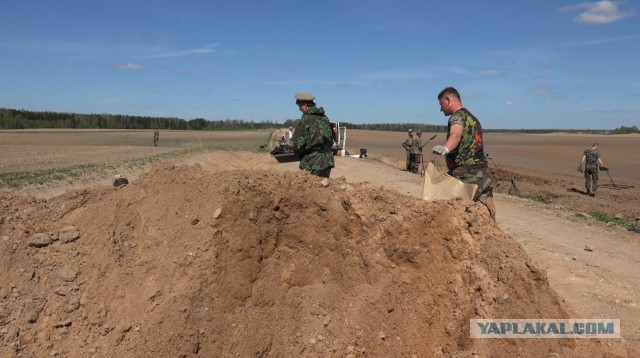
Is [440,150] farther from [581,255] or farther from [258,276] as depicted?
[581,255]

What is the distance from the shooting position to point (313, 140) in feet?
20.0

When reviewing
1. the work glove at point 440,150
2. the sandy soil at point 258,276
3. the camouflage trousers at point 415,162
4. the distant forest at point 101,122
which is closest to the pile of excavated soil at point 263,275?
the sandy soil at point 258,276

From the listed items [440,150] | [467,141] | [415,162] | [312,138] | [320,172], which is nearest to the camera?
[440,150]

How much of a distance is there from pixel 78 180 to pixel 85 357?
34.4 ft

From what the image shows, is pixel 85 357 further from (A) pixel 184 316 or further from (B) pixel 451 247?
(B) pixel 451 247

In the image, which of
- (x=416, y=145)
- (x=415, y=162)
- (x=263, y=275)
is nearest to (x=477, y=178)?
(x=263, y=275)

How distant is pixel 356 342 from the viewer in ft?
13.1

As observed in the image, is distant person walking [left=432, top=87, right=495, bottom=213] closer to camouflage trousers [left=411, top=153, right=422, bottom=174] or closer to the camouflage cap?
the camouflage cap

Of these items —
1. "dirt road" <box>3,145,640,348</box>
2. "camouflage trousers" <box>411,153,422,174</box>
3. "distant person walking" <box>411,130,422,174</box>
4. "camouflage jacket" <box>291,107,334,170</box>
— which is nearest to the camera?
"dirt road" <box>3,145,640,348</box>

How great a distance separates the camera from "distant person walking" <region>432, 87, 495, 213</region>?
4805 millimetres

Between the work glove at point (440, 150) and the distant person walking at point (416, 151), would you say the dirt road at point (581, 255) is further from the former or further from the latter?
the distant person walking at point (416, 151)

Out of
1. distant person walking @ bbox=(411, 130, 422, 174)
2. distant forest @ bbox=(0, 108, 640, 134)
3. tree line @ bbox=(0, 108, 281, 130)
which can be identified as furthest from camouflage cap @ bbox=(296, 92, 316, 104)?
tree line @ bbox=(0, 108, 281, 130)

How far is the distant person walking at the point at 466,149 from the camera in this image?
480 centimetres

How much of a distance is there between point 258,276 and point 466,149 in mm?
2495
